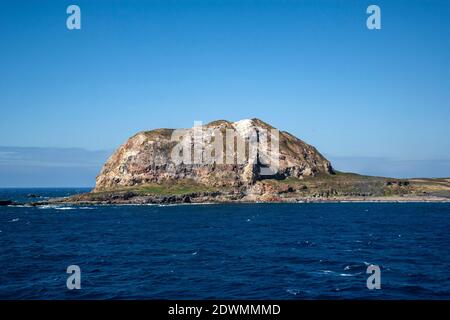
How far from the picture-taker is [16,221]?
148m

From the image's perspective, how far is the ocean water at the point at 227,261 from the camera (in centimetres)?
5216

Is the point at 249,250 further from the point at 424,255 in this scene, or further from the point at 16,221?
the point at 16,221

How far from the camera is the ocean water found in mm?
52156

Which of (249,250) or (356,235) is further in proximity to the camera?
(356,235)

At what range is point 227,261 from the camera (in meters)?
72.1

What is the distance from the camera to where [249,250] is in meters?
83.9
